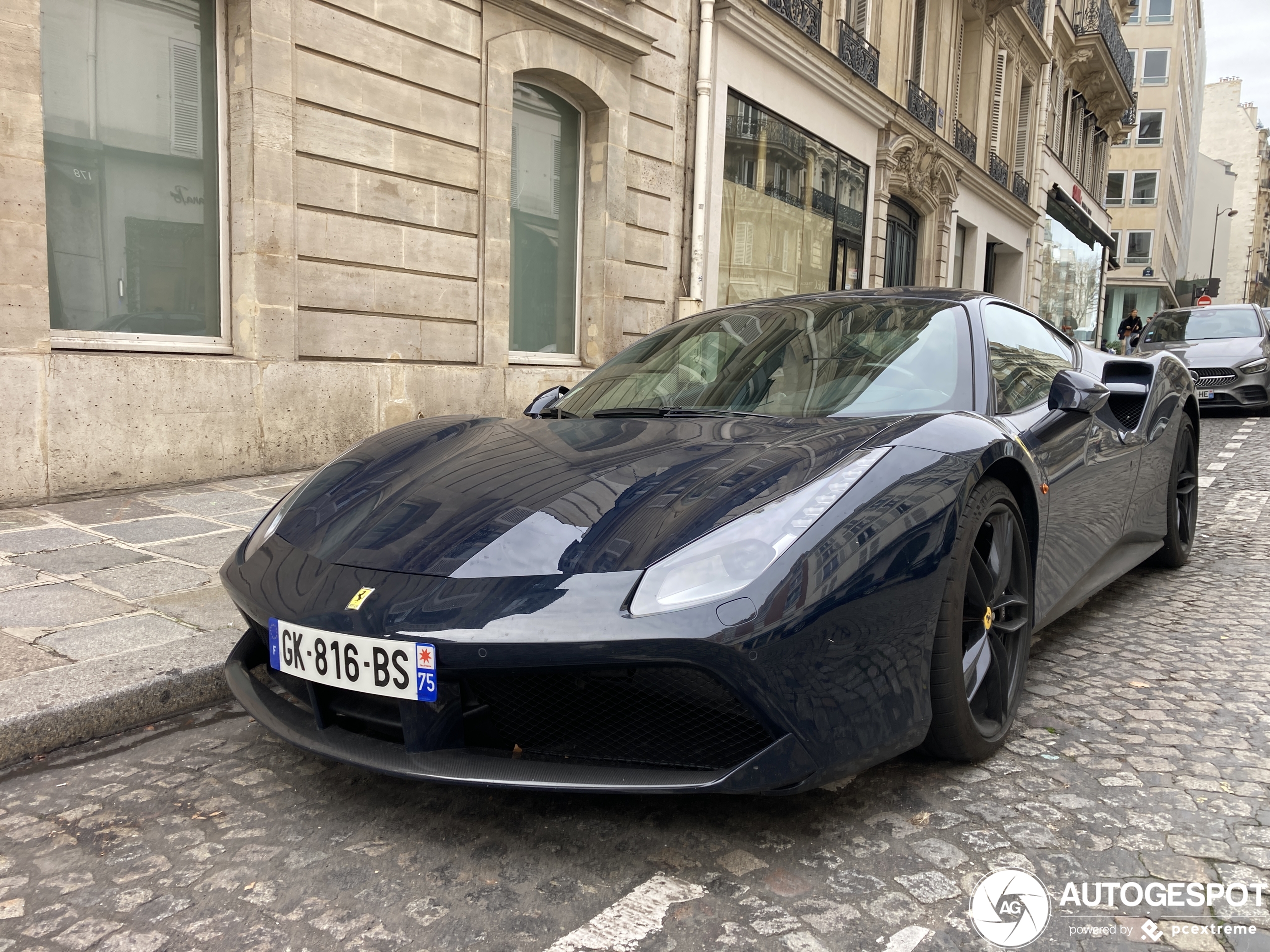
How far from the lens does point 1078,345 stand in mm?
4008

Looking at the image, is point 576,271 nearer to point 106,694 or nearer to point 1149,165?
point 106,694

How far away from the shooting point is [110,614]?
3.41m

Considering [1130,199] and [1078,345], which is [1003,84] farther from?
[1130,199]

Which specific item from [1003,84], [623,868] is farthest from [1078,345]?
[1003,84]

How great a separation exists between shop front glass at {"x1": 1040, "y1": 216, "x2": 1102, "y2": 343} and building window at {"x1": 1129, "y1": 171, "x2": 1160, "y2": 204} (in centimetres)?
1820

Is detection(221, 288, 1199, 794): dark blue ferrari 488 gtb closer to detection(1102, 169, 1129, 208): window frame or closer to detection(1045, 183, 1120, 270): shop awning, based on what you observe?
detection(1045, 183, 1120, 270): shop awning

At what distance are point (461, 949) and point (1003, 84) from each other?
75.9ft

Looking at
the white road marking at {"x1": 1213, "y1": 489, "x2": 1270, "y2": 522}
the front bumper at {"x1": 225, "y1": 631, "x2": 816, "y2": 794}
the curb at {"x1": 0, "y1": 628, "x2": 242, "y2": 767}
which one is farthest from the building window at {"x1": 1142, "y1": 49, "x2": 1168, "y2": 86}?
the front bumper at {"x1": 225, "y1": 631, "x2": 816, "y2": 794}

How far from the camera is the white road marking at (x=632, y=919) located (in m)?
1.64

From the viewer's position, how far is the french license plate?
6.04 feet

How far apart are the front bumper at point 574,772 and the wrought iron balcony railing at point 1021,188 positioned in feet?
76.7

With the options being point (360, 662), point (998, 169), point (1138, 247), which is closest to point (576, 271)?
point (360, 662)

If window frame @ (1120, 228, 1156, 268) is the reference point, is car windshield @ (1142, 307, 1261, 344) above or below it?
below

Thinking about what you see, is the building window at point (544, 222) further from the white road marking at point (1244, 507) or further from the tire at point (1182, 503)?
the tire at point (1182, 503)
